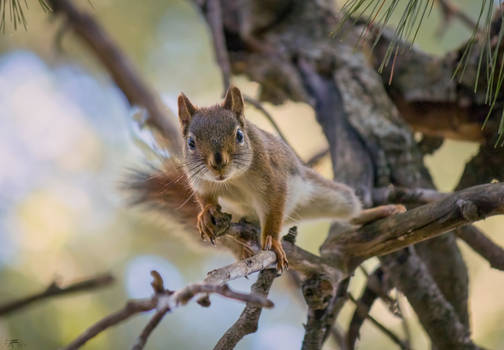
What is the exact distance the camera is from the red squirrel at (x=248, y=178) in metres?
1.83

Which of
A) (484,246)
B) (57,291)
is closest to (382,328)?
(484,246)

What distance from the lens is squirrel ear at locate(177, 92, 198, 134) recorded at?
206 cm

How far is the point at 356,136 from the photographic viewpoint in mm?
2551

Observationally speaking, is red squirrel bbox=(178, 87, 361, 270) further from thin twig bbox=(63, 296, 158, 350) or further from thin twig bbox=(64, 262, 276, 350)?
thin twig bbox=(63, 296, 158, 350)

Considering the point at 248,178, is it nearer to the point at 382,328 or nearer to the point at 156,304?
the point at 382,328

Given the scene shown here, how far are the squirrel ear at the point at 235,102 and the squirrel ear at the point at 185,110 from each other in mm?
120

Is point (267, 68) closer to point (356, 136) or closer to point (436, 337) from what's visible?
point (356, 136)

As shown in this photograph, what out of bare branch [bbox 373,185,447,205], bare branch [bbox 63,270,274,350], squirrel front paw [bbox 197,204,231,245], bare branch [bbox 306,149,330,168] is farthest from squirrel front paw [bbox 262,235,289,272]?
bare branch [bbox 306,149,330,168]

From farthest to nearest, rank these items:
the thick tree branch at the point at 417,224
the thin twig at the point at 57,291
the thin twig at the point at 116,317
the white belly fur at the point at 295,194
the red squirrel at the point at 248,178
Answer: the white belly fur at the point at 295,194 → the red squirrel at the point at 248,178 → the thick tree branch at the point at 417,224 → the thin twig at the point at 57,291 → the thin twig at the point at 116,317

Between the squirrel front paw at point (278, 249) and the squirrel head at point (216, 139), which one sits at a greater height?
the squirrel head at point (216, 139)

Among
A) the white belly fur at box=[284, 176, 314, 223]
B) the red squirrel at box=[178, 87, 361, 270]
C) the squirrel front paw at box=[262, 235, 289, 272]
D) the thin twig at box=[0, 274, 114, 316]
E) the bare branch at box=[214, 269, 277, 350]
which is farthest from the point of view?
the white belly fur at box=[284, 176, 314, 223]

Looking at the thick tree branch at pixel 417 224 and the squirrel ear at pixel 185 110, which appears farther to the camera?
the squirrel ear at pixel 185 110

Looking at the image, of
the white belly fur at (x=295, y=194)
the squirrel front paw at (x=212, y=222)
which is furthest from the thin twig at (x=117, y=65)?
the squirrel front paw at (x=212, y=222)

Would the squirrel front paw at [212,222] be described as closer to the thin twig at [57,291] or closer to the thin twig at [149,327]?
the thin twig at [57,291]
